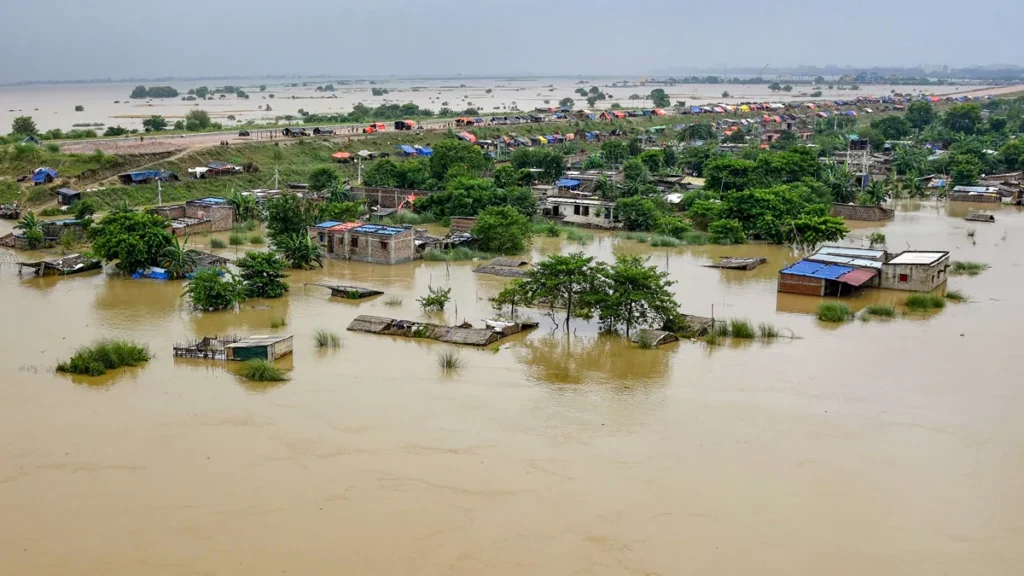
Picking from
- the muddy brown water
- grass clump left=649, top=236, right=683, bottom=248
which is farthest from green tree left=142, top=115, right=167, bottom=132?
the muddy brown water

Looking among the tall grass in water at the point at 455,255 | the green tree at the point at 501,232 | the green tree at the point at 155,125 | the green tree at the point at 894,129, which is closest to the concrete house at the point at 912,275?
the green tree at the point at 501,232

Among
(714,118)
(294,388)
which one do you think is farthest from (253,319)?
(714,118)

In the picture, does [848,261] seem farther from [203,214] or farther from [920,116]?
[920,116]

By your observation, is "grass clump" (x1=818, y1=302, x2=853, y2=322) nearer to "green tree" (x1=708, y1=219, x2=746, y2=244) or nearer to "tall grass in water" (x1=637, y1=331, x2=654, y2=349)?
"tall grass in water" (x1=637, y1=331, x2=654, y2=349)

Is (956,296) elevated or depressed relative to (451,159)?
depressed

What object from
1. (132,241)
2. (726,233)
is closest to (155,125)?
(132,241)

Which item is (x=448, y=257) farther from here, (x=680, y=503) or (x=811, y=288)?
(x=680, y=503)
